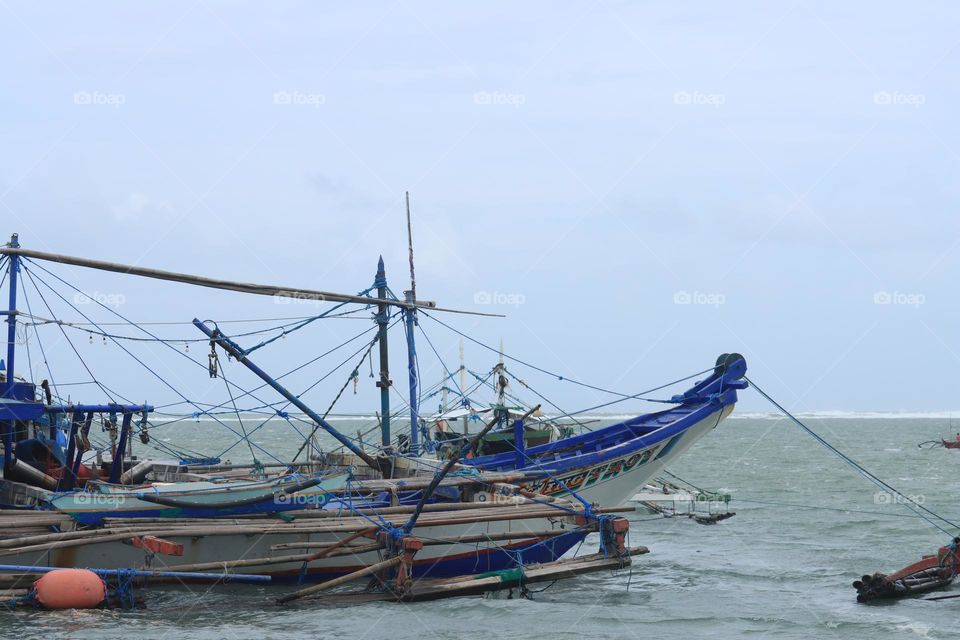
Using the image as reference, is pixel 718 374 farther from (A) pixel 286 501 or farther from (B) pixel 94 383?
(B) pixel 94 383

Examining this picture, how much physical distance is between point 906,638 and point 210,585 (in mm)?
11998

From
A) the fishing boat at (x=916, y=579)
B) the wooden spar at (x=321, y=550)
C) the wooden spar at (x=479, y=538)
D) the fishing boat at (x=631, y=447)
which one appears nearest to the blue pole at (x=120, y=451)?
the wooden spar at (x=321, y=550)

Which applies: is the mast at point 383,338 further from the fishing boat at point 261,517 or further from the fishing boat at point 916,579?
the fishing boat at point 916,579

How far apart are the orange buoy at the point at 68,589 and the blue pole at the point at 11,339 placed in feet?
14.9

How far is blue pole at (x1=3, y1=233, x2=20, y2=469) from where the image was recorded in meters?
21.9

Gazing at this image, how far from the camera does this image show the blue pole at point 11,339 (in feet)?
71.7

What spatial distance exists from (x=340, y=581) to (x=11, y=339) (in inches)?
379

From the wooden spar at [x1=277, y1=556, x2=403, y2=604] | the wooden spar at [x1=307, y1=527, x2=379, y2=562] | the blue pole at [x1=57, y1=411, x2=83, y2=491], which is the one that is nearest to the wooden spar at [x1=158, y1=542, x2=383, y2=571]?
the wooden spar at [x1=307, y1=527, x2=379, y2=562]

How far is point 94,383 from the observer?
22703mm

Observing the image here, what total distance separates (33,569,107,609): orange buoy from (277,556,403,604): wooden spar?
305 centimetres

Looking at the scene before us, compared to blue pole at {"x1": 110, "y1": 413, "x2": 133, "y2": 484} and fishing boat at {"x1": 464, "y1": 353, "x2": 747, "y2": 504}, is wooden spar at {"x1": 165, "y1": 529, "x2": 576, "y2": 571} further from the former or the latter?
fishing boat at {"x1": 464, "y1": 353, "x2": 747, "y2": 504}

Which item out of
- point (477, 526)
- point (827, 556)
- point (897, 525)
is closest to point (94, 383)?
point (477, 526)

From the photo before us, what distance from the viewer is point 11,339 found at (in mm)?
23484

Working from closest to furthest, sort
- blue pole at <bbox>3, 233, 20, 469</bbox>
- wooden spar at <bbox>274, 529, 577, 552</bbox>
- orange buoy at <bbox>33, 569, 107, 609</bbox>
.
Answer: orange buoy at <bbox>33, 569, 107, 609</bbox> → wooden spar at <bbox>274, 529, 577, 552</bbox> → blue pole at <bbox>3, 233, 20, 469</bbox>
